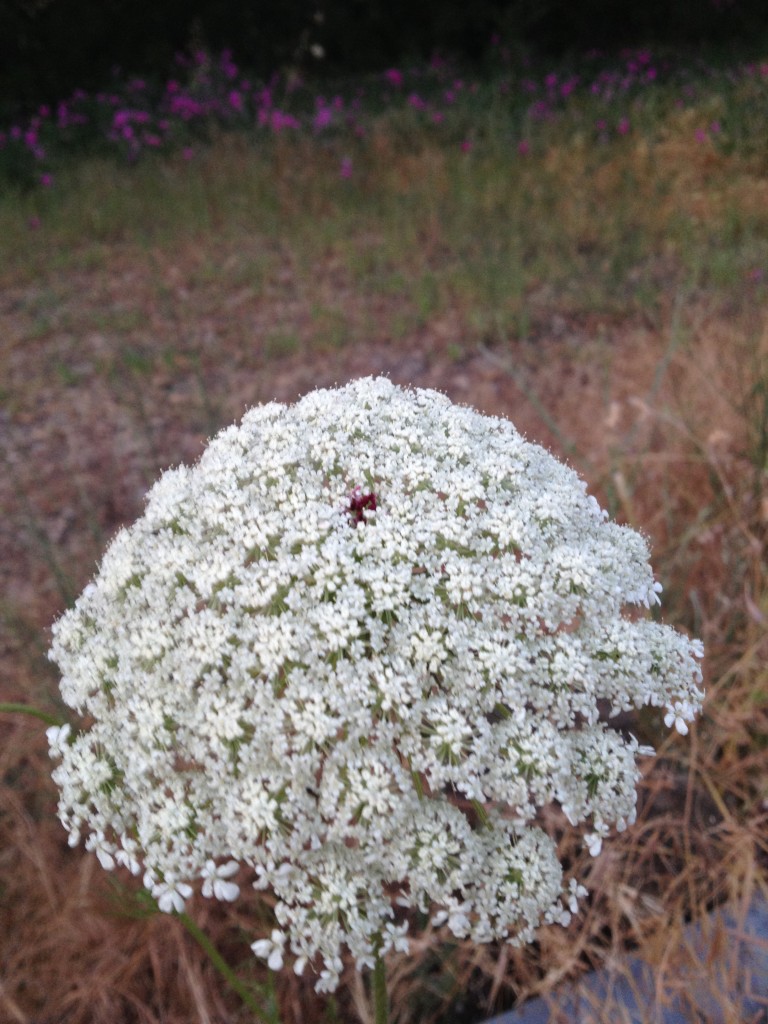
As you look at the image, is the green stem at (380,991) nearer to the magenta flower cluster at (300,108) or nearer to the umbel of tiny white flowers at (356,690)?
the umbel of tiny white flowers at (356,690)

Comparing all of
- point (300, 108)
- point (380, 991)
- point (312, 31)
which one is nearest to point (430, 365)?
point (380, 991)

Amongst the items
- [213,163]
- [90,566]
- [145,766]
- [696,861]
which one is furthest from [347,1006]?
[213,163]

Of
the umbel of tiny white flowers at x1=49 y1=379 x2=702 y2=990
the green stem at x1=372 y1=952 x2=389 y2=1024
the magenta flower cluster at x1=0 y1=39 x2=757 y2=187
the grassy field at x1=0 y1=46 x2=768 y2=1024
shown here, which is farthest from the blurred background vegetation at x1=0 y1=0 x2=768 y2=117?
the green stem at x1=372 y1=952 x2=389 y2=1024

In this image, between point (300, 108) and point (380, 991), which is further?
point (300, 108)

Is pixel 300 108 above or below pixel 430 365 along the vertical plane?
above

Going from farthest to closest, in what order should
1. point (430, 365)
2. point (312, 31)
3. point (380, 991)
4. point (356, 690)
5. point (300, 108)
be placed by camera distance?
point (312, 31) → point (300, 108) → point (430, 365) → point (380, 991) → point (356, 690)

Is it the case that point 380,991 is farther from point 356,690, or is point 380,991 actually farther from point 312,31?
point 312,31

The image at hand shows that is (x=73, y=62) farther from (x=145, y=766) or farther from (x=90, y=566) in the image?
(x=145, y=766)
